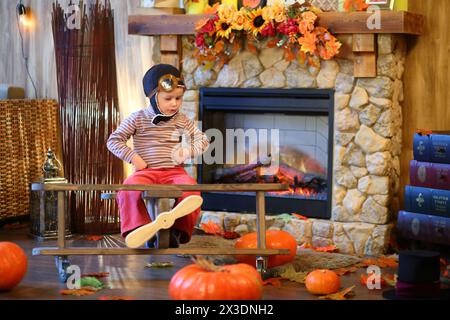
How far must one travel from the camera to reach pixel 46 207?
514 cm

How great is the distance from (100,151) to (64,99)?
1.28 ft

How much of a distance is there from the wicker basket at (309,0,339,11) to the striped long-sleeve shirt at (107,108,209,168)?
110 cm

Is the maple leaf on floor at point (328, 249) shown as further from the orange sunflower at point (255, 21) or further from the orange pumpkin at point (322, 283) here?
the orange sunflower at point (255, 21)

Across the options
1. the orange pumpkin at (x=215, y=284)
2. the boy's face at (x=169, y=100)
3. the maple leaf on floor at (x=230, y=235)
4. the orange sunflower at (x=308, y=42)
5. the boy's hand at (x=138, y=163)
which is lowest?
the maple leaf on floor at (x=230, y=235)

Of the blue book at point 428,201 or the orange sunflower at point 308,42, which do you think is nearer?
the blue book at point 428,201

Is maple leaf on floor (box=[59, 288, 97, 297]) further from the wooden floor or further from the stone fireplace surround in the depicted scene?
the stone fireplace surround

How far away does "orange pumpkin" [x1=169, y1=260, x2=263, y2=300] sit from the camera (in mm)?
3100

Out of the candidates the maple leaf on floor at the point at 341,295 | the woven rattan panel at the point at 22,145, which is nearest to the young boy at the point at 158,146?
the maple leaf on floor at the point at 341,295

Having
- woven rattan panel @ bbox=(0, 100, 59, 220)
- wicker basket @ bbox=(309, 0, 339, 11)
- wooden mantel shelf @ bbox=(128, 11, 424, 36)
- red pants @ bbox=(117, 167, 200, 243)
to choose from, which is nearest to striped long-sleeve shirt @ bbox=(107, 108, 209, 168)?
red pants @ bbox=(117, 167, 200, 243)

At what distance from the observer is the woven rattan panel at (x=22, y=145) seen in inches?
213

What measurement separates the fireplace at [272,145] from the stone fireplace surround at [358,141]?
0.23ft

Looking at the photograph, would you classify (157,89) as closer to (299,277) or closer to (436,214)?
(299,277)
